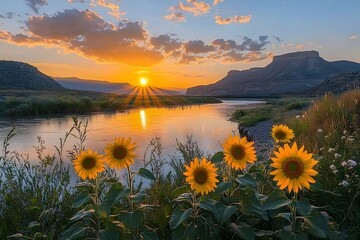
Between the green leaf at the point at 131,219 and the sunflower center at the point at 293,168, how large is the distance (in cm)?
112

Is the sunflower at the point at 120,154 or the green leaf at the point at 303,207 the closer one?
the green leaf at the point at 303,207

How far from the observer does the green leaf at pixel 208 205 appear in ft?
8.36

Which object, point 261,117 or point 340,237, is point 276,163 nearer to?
point 340,237

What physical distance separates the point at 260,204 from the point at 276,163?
0.58m

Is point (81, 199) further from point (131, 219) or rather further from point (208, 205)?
point (208, 205)

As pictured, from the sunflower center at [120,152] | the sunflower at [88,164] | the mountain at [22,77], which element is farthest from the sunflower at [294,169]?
the mountain at [22,77]

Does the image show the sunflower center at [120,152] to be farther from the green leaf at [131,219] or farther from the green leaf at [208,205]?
the green leaf at [208,205]

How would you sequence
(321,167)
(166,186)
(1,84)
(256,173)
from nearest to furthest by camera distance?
1. (256,173)
2. (321,167)
3. (166,186)
4. (1,84)

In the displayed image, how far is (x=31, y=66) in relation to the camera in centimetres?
14562

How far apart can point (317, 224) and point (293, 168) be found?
483 millimetres

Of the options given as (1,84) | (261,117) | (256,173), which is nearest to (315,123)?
(256,173)

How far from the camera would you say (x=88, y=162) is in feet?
9.37

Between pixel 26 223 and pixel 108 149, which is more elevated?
pixel 108 149

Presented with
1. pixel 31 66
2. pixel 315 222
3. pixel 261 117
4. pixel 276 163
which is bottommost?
pixel 261 117
